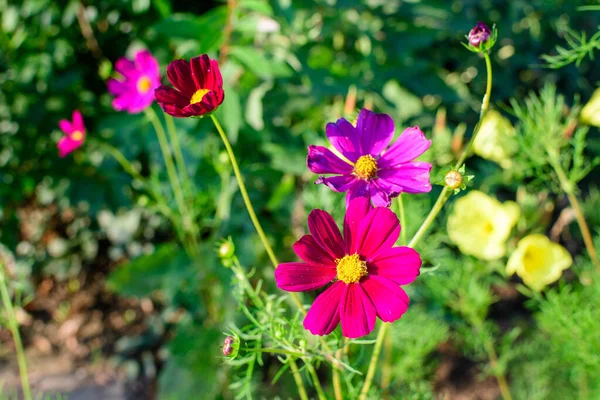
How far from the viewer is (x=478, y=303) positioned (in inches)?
41.4

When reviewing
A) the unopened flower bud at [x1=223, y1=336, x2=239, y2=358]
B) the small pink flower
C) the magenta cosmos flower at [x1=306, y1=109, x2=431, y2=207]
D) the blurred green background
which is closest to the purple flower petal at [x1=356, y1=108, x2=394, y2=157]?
the magenta cosmos flower at [x1=306, y1=109, x2=431, y2=207]

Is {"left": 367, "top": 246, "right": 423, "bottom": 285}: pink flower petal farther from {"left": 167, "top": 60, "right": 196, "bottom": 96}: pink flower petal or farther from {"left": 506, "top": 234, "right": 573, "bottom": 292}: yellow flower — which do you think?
{"left": 506, "top": 234, "right": 573, "bottom": 292}: yellow flower

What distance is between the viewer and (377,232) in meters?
0.47

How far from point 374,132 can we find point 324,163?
56mm

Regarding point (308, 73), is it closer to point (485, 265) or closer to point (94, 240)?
point (485, 265)

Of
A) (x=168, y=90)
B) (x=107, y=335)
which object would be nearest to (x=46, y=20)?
(x=107, y=335)

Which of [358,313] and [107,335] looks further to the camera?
[107,335]

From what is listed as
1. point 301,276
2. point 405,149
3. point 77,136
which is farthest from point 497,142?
point 77,136

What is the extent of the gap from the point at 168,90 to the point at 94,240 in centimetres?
129

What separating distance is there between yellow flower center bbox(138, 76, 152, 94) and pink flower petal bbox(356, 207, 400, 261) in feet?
2.20

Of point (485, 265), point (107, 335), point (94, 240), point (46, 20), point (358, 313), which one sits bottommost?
point (107, 335)

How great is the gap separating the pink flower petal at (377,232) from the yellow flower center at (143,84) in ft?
2.20

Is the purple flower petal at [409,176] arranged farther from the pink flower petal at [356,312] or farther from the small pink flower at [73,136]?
the small pink flower at [73,136]

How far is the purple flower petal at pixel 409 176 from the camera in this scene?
49cm
